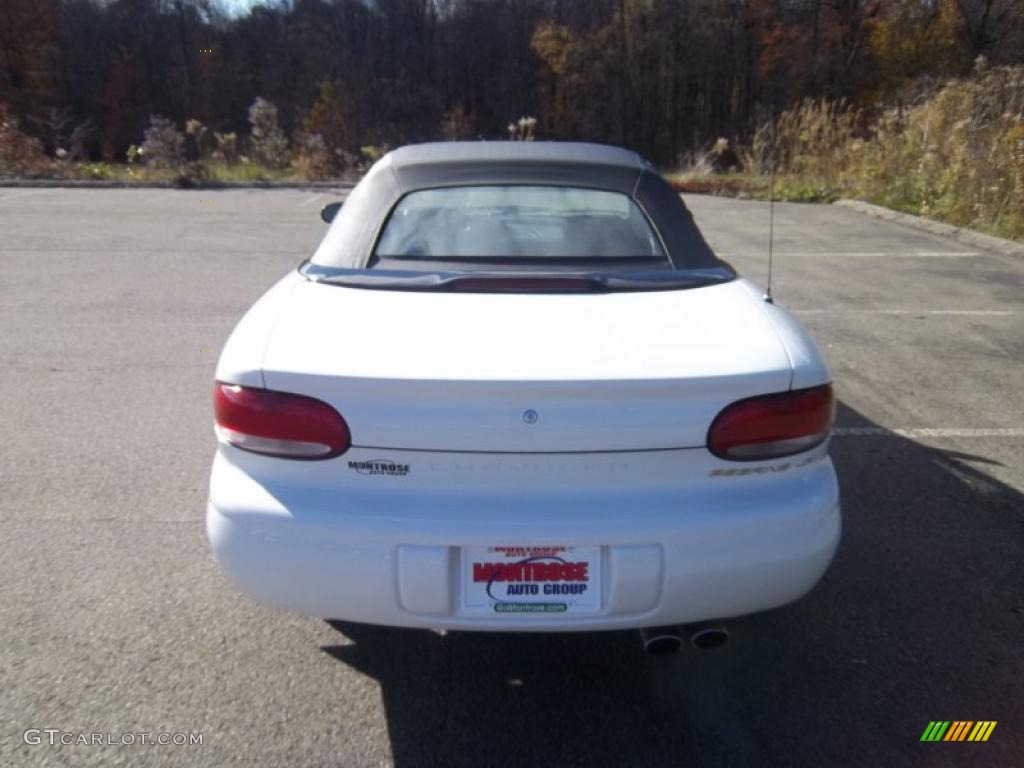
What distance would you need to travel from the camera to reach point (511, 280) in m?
2.72

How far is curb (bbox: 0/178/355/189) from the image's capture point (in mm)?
18641

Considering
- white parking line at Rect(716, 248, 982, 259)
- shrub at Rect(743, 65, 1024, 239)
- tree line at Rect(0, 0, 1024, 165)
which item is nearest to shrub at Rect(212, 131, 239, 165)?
tree line at Rect(0, 0, 1024, 165)

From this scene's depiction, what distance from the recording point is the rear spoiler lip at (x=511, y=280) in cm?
271

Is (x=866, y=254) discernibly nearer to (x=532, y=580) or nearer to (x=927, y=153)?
(x=927, y=153)

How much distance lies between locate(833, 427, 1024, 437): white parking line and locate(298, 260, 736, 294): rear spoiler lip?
2.15 meters

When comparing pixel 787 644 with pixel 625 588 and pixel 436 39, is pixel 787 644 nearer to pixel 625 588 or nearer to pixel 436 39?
pixel 625 588

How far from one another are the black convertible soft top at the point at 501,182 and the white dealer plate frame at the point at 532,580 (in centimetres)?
119

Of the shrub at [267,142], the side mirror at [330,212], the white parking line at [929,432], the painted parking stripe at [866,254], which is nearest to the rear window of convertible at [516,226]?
the side mirror at [330,212]

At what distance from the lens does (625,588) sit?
2.19 metres

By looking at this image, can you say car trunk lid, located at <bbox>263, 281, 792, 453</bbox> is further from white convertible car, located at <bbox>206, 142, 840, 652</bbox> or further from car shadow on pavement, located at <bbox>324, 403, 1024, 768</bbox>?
car shadow on pavement, located at <bbox>324, 403, 1024, 768</bbox>

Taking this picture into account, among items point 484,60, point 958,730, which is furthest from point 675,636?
point 484,60

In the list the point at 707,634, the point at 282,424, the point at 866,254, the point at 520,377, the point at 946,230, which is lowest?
the point at 707,634

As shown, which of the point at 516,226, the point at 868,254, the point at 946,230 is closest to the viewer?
the point at 516,226

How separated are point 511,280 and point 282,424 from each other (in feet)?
2.90
